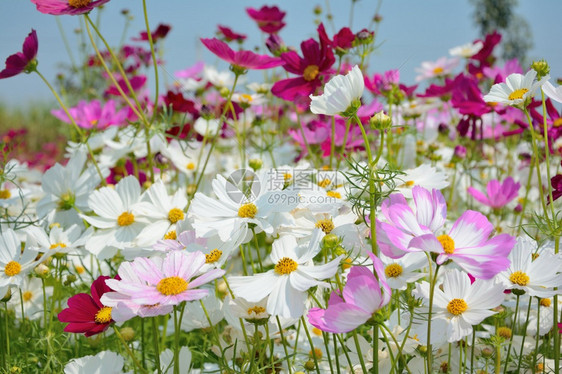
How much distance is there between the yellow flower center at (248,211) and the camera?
686 millimetres

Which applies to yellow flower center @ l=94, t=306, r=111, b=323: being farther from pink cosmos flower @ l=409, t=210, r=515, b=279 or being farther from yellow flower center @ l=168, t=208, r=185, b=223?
pink cosmos flower @ l=409, t=210, r=515, b=279

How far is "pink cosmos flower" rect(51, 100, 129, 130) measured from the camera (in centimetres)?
138

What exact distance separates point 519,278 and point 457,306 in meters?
0.11

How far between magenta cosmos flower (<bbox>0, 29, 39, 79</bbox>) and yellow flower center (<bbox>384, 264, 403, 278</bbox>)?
0.71 meters

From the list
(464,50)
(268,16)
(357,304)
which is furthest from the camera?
(464,50)

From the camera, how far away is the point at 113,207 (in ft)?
2.99

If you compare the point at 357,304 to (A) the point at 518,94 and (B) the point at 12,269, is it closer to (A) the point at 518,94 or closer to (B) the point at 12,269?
(A) the point at 518,94

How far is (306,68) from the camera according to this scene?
1.01 m

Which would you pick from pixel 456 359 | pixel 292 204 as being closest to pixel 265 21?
pixel 292 204

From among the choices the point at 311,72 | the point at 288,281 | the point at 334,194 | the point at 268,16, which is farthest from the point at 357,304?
the point at 268,16

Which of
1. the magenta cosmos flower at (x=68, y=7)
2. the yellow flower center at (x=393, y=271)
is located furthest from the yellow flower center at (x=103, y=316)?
the magenta cosmos flower at (x=68, y=7)

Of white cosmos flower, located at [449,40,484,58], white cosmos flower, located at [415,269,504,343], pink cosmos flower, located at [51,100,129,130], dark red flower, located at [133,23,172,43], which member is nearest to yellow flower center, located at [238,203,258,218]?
white cosmos flower, located at [415,269,504,343]

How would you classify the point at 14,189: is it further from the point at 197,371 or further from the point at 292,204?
the point at 292,204

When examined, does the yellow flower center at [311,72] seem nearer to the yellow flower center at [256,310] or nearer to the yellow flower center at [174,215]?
the yellow flower center at [174,215]
